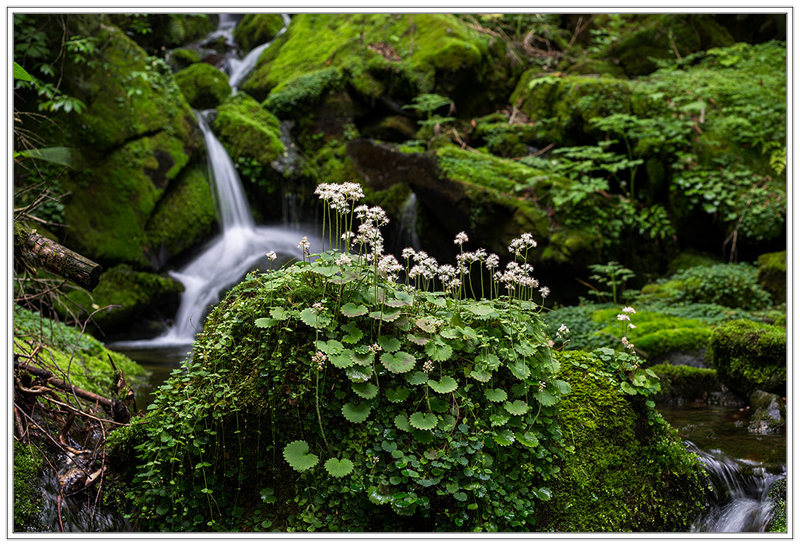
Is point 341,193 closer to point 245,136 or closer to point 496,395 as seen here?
point 496,395

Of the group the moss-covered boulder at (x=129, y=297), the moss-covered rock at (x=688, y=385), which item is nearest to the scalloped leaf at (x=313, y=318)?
the moss-covered rock at (x=688, y=385)

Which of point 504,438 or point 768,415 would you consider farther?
point 768,415

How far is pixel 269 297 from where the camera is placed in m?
2.73

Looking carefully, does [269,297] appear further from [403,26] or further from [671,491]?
[403,26]

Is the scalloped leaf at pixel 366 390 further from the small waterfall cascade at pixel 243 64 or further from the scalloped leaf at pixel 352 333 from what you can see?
the small waterfall cascade at pixel 243 64

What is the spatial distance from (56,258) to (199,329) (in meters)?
5.37

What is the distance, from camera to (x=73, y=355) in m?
3.48

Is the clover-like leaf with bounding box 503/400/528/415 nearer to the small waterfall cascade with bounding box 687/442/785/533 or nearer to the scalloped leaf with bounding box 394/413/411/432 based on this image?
the scalloped leaf with bounding box 394/413/411/432

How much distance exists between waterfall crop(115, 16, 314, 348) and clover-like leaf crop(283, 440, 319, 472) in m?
6.33

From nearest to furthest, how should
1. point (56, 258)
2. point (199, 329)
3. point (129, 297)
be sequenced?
point (56, 258), point (199, 329), point (129, 297)

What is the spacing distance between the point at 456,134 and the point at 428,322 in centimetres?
847

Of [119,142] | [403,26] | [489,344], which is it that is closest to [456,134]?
[403,26]

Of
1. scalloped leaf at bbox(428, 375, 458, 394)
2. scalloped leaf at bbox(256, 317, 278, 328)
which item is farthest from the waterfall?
scalloped leaf at bbox(428, 375, 458, 394)

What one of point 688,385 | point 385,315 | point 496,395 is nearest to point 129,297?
point 385,315
